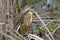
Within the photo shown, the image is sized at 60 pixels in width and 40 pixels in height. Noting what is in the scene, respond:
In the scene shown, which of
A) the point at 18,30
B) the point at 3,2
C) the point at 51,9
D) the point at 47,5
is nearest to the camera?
the point at 3,2

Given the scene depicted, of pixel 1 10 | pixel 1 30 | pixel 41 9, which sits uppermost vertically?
pixel 1 10

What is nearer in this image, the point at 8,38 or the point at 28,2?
the point at 8,38

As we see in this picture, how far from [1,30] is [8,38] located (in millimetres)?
109

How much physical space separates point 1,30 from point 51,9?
1.73m

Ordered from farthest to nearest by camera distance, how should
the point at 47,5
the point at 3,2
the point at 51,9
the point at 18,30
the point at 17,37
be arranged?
the point at 47,5, the point at 51,9, the point at 18,30, the point at 17,37, the point at 3,2

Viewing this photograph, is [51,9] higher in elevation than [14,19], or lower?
lower

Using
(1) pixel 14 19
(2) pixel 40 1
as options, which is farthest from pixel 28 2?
(1) pixel 14 19

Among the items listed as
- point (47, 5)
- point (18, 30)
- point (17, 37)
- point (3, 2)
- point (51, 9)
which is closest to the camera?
point (3, 2)

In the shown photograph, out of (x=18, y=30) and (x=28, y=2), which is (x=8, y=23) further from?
(x=28, y=2)

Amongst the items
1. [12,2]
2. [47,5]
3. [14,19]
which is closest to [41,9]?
[47,5]

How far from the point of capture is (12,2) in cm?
260

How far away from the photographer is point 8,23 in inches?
88.9

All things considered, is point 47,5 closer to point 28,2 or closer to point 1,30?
point 28,2

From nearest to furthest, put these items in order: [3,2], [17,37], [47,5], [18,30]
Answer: [3,2] < [17,37] < [18,30] < [47,5]
